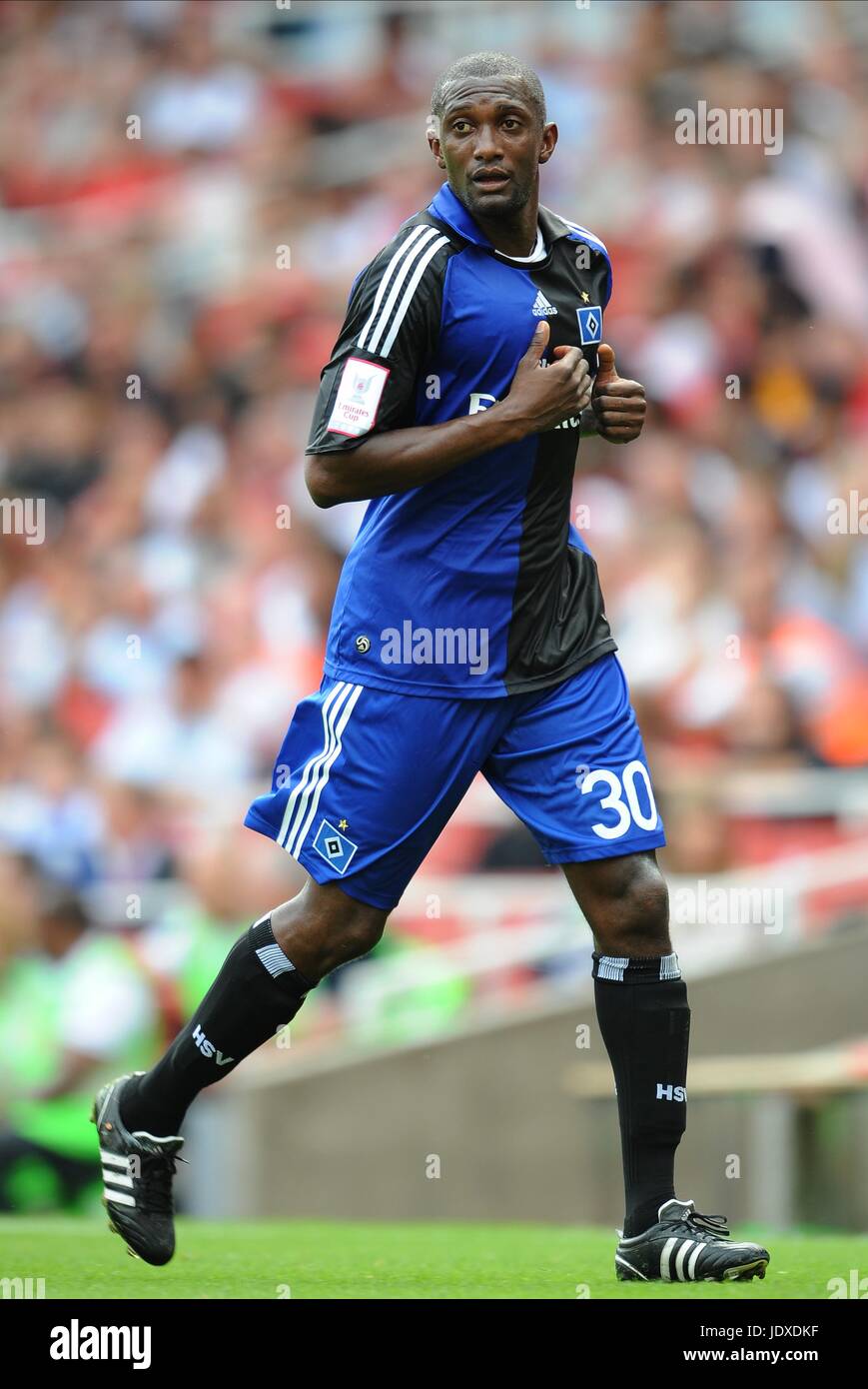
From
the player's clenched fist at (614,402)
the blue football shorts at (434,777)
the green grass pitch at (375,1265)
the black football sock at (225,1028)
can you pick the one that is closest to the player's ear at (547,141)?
the player's clenched fist at (614,402)

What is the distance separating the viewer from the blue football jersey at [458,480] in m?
4.24

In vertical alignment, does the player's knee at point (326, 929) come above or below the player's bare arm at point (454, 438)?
below

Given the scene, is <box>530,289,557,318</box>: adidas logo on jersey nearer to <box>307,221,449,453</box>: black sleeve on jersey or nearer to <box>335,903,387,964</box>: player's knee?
<box>307,221,449,453</box>: black sleeve on jersey

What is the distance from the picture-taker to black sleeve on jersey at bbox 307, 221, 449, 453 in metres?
4.21

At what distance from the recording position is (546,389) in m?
4.24

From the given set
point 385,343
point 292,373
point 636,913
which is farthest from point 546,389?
point 292,373

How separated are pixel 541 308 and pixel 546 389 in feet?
0.72

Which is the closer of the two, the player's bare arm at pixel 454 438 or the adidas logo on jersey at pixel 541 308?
the player's bare arm at pixel 454 438

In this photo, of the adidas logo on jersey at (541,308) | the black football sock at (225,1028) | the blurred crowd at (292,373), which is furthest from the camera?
the blurred crowd at (292,373)

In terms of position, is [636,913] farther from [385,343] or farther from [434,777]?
[385,343]

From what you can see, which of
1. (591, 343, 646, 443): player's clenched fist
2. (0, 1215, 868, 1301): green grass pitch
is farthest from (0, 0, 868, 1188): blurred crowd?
(591, 343, 646, 443): player's clenched fist

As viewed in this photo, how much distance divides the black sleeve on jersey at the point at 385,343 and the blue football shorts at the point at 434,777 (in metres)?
0.54

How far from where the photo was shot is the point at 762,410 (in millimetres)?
10211

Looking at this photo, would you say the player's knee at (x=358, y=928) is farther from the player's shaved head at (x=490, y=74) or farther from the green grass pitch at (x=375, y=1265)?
the player's shaved head at (x=490, y=74)
